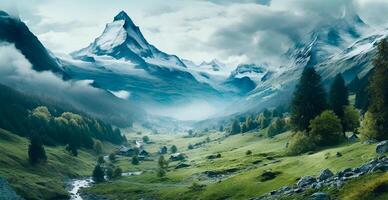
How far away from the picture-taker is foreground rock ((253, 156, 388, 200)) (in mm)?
66188

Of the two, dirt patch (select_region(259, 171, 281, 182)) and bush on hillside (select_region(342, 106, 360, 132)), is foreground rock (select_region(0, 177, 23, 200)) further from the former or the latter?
bush on hillside (select_region(342, 106, 360, 132))

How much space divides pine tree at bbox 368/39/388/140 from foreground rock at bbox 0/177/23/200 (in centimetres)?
8621

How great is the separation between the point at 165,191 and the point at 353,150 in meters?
53.5

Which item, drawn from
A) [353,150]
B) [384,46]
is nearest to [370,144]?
[353,150]

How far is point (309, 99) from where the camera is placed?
5600 inches

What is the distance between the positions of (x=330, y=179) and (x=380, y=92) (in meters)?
37.5

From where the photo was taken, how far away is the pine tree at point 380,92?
9855 centimetres

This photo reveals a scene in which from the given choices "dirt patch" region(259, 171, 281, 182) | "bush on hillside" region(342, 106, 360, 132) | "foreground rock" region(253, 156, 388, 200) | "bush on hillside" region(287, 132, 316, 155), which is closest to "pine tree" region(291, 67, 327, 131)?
"bush on hillside" region(342, 106, 360, 132)

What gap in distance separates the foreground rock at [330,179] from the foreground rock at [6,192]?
7284 cm

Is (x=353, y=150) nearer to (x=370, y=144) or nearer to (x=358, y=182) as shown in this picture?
(x=370, y=144)

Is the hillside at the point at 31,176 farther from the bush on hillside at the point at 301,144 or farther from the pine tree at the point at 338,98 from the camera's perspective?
the pine tree at the point at 338,98

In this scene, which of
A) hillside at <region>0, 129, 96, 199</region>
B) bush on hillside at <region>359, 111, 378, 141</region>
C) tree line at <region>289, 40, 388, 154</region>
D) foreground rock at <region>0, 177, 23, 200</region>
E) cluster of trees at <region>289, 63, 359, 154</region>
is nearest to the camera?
tree line at <region>289, 40, 388, 154</region>

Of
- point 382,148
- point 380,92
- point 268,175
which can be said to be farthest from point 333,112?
point 382,148

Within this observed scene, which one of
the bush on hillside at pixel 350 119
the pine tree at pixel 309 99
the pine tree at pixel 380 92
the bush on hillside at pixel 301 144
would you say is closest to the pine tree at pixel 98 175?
the bush on hillside at pixel 301 144
